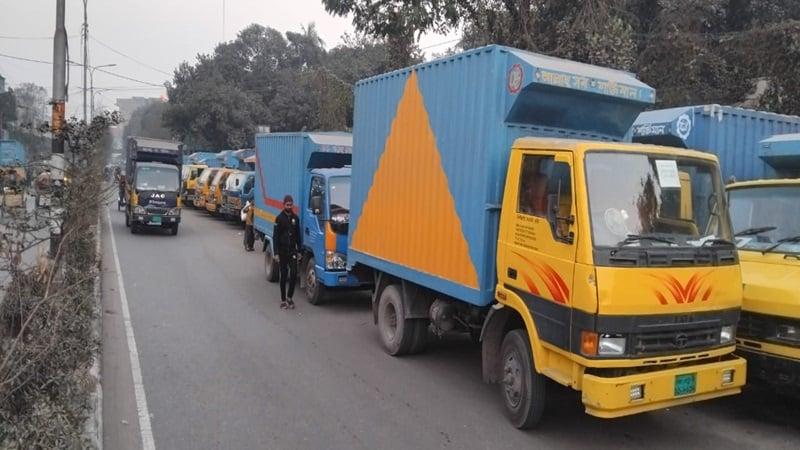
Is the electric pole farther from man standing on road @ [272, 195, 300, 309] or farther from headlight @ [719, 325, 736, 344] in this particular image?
headlight @ [719, 325, 736, 344]

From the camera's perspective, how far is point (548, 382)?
18.8ft

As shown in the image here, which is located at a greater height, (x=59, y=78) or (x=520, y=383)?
(x=59, y=78)

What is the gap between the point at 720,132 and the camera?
9281mm

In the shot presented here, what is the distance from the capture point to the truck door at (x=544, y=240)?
477 centimetres

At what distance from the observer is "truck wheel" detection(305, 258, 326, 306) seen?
10.4 m

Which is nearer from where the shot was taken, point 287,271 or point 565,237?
point 565,237

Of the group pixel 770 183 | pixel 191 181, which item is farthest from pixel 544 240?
pixel 191 181

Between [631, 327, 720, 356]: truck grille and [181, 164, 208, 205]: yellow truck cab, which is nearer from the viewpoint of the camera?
[631, 327, 720, 356]: truck grille

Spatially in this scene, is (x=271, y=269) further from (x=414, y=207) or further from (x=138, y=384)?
(x=414, y=207)

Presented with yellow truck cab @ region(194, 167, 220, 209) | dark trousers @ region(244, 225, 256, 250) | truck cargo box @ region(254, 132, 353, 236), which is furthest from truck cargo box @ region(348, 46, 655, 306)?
yellow truck cab @ region(194, 167, 220, 209)

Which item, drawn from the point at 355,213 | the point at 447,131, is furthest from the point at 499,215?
the point at 355,213

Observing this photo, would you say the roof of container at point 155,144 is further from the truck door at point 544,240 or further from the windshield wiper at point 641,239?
the windshield wiper at point 641,239

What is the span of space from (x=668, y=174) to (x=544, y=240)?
3.48ft

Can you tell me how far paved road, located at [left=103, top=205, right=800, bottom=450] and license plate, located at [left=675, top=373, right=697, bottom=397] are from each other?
0.65 m
